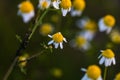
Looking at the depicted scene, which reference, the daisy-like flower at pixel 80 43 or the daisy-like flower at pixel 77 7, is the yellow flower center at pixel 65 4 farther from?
the daisy-like flower at pixel 80 43

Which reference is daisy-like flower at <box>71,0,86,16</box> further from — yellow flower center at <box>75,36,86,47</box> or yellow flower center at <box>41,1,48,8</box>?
yellow flower center at <box>41,1,48,8</box>

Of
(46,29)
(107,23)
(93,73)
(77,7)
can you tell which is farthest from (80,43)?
(93,73)

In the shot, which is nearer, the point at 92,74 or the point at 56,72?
the point at 92,74

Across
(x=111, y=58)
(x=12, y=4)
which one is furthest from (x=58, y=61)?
(x=111, y=58)

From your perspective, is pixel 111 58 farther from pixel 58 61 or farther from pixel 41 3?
pixel 58 61

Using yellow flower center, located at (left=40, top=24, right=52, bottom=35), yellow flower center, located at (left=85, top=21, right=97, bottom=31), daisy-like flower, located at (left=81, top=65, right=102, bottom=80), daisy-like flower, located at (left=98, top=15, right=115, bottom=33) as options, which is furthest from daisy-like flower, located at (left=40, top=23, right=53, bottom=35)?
daisy-like flower, located at (left=81, top=65, right=102, bottom=80)

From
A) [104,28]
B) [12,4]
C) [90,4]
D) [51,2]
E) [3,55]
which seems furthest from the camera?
[90,4]

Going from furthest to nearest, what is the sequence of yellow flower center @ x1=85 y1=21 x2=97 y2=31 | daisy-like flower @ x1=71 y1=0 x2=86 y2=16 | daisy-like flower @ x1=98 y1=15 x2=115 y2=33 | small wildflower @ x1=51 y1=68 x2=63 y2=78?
yellow flower center @ x1=85 y1=21 x2=97 y2=31, small wildflower @ x1=51 y1=68 x2=63 y2=78, daisy-like flower @ x1=71 y1=0 x2=86 y2=16, daisy-like flower @ x1=98 y1=15 x2=115 y2=33

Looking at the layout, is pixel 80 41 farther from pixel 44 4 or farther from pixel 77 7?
pixel 44 4

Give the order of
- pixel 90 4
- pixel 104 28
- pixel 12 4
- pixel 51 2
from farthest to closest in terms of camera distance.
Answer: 1. pixel 90 4
2. pixel 12 4
3. pixel 104 28
4. pixel 51 2
